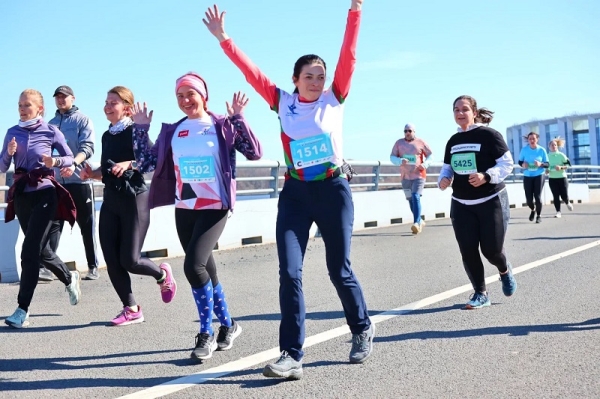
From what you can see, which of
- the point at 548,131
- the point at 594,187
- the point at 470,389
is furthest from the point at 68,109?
the point at 548,131

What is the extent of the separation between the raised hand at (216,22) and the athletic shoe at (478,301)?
10.5 ft

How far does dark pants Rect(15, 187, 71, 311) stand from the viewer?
6.32m

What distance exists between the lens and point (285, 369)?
13.9 ft

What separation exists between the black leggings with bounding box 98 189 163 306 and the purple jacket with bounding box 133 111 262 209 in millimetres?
757

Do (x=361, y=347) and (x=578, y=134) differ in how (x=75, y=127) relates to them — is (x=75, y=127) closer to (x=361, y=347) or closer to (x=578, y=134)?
(x=361, y=347)

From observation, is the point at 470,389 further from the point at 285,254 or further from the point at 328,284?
the point at 328,284

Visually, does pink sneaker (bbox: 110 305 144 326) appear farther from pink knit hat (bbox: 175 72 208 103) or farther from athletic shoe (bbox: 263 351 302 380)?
athletic shoe (bbox: 263 351 302 380)

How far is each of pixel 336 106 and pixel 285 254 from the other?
3.22 feet

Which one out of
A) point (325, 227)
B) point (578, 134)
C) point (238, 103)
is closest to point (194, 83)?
point (238, 103)

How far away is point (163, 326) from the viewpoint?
241 inches

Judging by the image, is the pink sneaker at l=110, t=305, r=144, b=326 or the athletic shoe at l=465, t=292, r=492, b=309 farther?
the athletic shoe at l=465, t=292, r=492, b=309

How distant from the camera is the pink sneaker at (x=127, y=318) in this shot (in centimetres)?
624

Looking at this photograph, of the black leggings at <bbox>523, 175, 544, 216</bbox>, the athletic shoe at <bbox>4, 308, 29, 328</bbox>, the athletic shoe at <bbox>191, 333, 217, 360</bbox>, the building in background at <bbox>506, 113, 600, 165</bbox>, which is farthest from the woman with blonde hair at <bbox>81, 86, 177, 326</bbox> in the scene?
the building in background at <bbox>506, 113, 600, 165</bbox>

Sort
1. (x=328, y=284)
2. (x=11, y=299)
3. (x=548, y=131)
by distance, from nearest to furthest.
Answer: (x=11, y=299)
(x=328, y=284)
(x=548, y=131)
